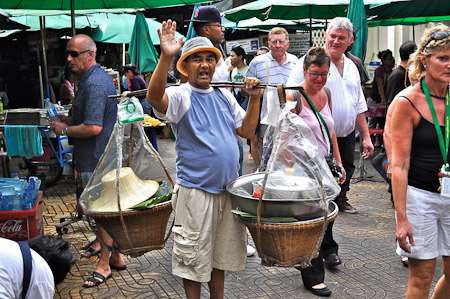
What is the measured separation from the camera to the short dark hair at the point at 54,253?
3.00 metres

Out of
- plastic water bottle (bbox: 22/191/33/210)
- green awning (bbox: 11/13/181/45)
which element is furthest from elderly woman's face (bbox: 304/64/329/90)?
green awning (bbox: 11/13/181/45)

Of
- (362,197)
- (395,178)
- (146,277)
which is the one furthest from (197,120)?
(362,197)

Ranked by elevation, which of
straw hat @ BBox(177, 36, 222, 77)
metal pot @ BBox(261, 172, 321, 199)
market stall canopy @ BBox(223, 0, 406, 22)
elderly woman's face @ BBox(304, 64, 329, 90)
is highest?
market stall canopy @ BBox(223, 0, 406, 22)

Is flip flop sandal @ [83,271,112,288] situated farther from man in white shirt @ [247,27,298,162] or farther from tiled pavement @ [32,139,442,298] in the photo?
man in white shirt @ [247,27,298,162]

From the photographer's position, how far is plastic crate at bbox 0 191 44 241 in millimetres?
Answer: 5121

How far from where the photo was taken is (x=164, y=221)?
11.8 ft

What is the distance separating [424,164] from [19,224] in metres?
3.73

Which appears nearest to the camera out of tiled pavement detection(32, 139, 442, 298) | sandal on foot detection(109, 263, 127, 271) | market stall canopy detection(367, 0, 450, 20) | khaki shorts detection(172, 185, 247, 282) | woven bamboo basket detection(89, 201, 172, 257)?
woven bamboo basket detection(89, 201, 172, 257)

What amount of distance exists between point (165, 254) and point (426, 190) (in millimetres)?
3011

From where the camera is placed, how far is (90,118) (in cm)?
466

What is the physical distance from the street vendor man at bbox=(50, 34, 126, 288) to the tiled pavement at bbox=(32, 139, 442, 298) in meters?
0.26

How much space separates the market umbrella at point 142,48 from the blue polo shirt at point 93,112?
228 inches

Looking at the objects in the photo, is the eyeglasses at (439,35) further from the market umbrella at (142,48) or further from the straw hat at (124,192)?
the market umbrella at (142,48)

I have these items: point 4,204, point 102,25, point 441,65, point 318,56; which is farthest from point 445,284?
point 102,25
